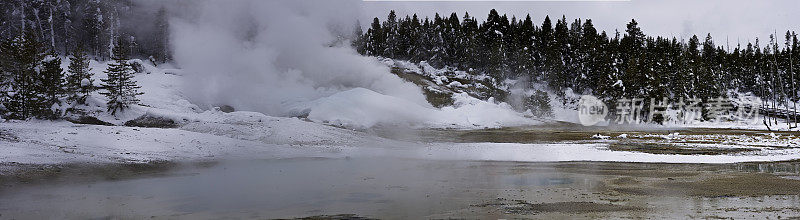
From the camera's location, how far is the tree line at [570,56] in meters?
89.1

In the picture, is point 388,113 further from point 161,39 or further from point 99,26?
point 99,26

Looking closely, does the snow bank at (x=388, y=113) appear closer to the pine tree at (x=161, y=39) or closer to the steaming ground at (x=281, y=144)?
the steaming ground at (x=281, y=144)

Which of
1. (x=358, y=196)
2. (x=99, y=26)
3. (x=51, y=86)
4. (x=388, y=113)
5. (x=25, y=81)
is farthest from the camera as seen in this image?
(x=99, y=26)

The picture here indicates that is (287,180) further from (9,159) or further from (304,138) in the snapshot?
(304,138)

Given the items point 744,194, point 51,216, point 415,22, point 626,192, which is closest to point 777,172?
point 744,194

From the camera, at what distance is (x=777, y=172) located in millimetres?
23406

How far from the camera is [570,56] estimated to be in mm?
105938

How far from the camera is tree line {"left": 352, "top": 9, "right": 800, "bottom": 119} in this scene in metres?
89.1

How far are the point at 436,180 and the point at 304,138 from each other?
1991cm

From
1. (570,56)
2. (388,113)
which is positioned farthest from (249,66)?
(570,56)

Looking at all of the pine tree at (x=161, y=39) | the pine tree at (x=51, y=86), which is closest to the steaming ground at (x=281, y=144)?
the pine tree at (x=51, y=86)

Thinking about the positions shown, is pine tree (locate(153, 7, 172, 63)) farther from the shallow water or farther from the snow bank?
the shallow water

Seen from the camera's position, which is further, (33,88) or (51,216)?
(33,88)

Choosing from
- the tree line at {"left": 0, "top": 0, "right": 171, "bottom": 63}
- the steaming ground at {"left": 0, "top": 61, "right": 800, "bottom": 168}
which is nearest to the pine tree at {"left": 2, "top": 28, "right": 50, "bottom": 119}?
the steaming ground at {"left": 0, "top": 61, "right": 800, "bottom": 168}
